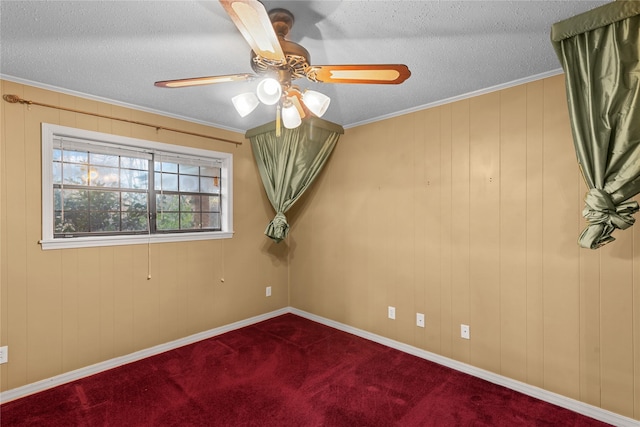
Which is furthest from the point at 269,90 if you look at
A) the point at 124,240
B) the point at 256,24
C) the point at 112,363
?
the point at 112,363

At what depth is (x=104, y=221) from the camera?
2.70 m

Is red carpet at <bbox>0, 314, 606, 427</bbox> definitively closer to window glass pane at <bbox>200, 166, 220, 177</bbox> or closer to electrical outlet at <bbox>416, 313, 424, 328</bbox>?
electrical outlet at <bbox>416, 313, 424, 328</bbox>

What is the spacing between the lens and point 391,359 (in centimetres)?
275

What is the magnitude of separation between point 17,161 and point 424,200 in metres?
3.27

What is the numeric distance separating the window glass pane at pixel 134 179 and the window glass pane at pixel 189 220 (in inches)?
19.0

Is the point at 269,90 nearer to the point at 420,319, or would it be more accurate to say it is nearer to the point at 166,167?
the point at 166,167

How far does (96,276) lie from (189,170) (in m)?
1.31

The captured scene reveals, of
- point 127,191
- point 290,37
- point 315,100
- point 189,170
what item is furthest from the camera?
point 189,170

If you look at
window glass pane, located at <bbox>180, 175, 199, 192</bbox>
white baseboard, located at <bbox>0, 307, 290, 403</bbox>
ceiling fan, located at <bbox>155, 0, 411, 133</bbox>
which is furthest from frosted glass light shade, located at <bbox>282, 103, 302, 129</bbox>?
white baseboard, located at <bbox>0, 307, 290, 403</bbox>

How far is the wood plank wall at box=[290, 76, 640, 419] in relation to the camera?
6.54 ft

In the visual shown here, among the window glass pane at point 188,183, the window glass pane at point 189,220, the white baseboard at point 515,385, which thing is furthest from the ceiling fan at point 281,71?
the white baseboard at point 515,385

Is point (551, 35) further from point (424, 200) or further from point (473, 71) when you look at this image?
point (424, 200)

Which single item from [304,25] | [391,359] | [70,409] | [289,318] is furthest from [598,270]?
[70,409]

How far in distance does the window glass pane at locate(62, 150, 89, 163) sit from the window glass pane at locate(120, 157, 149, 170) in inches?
10.4
